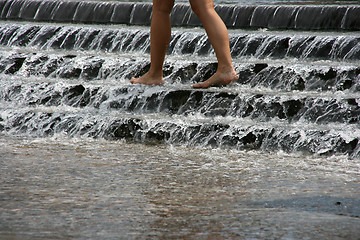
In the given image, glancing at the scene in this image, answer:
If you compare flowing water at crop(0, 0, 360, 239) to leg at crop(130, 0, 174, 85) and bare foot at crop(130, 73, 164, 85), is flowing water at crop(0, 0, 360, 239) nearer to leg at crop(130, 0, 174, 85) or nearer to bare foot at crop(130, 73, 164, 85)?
bare foot at crop(130, 73, 164, 85)

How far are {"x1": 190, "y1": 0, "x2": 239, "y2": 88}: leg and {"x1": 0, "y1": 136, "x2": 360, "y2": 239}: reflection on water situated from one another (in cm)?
122

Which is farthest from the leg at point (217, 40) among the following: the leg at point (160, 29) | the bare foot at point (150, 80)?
the bare foot at point (150, 80)

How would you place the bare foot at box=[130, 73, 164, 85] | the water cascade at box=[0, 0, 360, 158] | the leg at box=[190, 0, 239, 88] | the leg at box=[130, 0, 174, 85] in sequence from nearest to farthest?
the water cascade at box=[0, 0, 360, 158], the leg at box=[190, 0, 239, 88], the leg at box=[130, 0, 174, 85], the bare foot at box=[130, 73, 164, 85]

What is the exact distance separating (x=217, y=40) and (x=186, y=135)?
3.45 ft

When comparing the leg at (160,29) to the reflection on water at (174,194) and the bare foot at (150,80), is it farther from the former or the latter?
the reflection on water at (174,194)

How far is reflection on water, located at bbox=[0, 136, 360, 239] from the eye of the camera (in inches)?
99.2

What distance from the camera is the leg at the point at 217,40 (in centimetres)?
560

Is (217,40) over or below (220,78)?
over

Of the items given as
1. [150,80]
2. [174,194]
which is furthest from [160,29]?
[174,194]

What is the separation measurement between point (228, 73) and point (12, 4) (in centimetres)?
698

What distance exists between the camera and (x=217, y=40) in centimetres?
559

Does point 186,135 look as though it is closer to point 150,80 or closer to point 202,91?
point 202,91

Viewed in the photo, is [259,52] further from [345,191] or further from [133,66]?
[345,191]

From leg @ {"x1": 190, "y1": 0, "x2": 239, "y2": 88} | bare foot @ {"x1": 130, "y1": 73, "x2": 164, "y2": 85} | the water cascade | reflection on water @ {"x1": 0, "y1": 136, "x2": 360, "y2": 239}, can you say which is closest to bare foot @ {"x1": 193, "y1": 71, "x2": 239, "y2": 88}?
leg @ {"x1": 190, "y1": 0, "x2": 239, "y2": 88}
